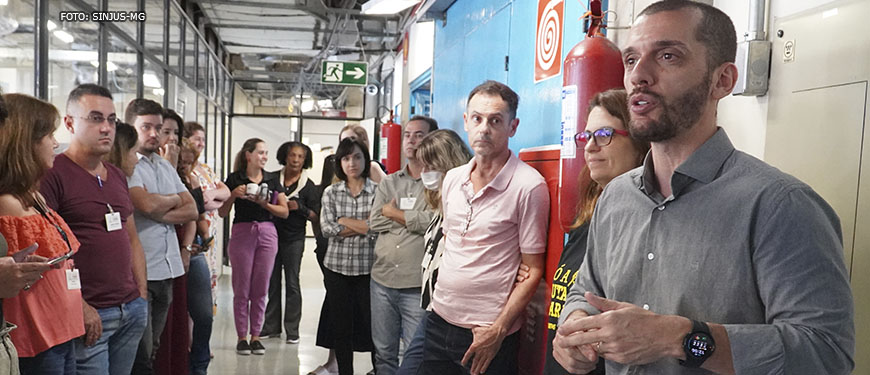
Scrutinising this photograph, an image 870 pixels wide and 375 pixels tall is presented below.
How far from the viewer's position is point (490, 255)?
7.67 ft

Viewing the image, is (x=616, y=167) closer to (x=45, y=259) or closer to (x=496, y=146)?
(x=496, y=146)

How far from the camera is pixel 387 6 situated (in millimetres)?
4570

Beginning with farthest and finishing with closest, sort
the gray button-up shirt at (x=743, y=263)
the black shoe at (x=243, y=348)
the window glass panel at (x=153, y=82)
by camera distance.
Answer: the window glass panel at (x=153, y=82)
the black shoe at (x=243, y=348)
the gray button-up shirt at (x=743, y=263)

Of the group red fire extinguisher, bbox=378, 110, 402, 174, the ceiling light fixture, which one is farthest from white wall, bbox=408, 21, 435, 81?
the ceiling light fixture

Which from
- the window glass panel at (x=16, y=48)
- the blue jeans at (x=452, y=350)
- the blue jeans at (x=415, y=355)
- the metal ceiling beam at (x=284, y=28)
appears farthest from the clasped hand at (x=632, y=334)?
the metal ceiling beam at (x=284, y=28)

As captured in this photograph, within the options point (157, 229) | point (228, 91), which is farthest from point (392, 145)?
point (228, 91)

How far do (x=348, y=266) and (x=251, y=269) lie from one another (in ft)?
5.10

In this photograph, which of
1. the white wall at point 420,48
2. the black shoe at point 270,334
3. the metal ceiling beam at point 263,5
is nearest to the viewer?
the black shoe at point 270,334

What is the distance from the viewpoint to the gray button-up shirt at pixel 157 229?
3.11 meters

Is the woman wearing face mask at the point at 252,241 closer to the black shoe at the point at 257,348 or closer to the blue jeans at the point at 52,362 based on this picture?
the black shoe at the point at 257,348

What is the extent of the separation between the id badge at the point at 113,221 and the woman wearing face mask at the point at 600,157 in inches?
73.5

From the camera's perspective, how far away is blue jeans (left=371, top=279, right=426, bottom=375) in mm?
3288

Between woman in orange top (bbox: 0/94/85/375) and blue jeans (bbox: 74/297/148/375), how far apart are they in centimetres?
24

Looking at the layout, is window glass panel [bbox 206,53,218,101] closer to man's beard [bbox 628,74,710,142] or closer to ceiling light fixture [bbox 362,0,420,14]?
ceiling light fixture [bbox 362,0,420,14]
